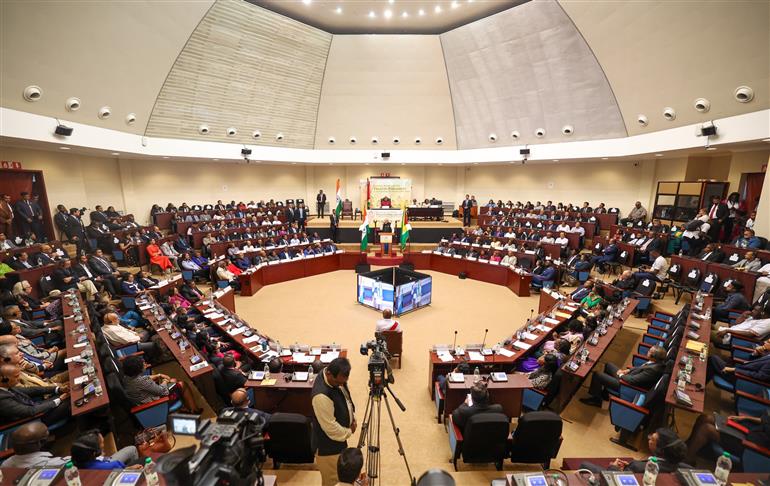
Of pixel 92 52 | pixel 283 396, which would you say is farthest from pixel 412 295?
pixel 92 52

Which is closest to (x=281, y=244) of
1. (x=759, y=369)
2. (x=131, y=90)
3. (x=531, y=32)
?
(x=131, y=90)

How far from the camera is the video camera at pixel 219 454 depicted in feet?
5.93

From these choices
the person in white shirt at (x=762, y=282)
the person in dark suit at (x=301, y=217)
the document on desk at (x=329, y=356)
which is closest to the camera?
the document on desk at (x=329, y=356)

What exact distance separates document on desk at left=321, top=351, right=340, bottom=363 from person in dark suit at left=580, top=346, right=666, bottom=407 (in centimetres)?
434

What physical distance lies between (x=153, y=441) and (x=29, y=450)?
130 cm

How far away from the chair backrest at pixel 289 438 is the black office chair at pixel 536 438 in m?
2.49

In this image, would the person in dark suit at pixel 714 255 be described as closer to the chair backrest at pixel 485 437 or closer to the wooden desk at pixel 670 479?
the wooden desk at pixel 670 479

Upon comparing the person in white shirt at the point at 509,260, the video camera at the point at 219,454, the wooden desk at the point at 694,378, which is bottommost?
the wooden desk at the point at 694,378

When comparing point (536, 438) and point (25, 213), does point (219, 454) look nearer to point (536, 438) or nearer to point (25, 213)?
point (536, 438)

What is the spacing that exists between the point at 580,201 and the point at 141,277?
20496mm

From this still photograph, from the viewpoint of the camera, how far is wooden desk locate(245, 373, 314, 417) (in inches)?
193

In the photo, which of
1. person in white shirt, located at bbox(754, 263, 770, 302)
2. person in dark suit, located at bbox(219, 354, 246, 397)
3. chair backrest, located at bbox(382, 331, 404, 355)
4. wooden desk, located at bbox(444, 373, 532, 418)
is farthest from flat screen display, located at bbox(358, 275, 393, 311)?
person in white shirt, located at bbox(754, 263, 770, 302)

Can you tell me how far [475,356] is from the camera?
20.2 feet

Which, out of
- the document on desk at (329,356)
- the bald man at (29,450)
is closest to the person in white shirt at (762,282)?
the document on desk at (329,356)
